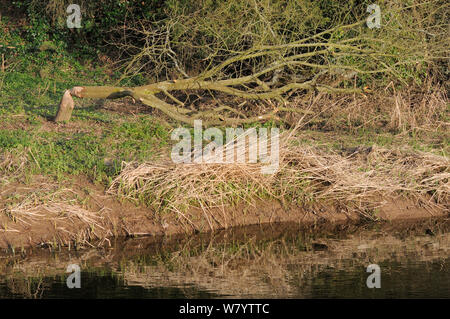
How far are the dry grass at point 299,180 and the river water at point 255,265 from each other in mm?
429

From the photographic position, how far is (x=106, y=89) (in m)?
12.3

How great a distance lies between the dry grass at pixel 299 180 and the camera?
1003 centimetres

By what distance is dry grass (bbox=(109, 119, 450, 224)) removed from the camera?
1003 cm

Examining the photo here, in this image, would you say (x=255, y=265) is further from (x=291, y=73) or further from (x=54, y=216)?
(x=291, y=73)

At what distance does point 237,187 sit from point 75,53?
8.04 meters

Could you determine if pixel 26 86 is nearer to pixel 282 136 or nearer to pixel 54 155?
pixel 54 155

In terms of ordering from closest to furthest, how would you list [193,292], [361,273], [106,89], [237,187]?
1. [193,292]
2. [361,273]
3. [237,187]
4. [106,89]

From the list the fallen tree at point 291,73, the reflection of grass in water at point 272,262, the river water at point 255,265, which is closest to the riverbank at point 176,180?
the river water at point 255,265

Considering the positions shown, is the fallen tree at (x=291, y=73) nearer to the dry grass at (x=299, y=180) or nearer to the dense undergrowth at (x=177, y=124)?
the dense undergrowth at (x=177, y=124)

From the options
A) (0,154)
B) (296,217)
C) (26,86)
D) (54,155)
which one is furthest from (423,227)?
(26,86)

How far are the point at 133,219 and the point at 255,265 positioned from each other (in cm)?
181

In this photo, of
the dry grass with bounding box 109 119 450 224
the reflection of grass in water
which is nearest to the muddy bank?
the dry grass with bounding box 109 119 450 224

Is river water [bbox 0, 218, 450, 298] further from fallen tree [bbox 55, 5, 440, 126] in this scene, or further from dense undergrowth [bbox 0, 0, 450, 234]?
fallen tree [bbox 55, 5, 440, 126]

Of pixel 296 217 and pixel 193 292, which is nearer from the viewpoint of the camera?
pixel 193 292
